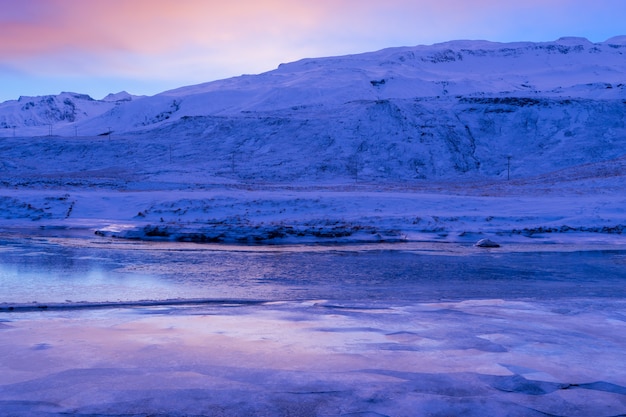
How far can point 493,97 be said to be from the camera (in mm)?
89375

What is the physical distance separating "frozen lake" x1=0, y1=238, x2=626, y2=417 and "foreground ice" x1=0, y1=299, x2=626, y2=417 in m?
0.02

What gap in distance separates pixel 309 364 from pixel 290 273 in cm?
900

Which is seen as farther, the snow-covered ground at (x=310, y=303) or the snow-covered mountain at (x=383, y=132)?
the snow-covered mountain at (x=383, y=132)

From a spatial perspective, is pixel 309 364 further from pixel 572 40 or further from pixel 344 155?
pixel 572 40

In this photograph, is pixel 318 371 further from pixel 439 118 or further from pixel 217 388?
pixel 439 118

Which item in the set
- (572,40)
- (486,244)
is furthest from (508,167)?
(572,40)

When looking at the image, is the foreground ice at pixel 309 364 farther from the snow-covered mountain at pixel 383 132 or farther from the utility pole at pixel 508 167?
the utility pole at pixel 508 167

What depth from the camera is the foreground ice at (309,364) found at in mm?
5375

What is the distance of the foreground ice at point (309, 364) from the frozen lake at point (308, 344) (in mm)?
19

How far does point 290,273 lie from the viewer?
50.6 feet

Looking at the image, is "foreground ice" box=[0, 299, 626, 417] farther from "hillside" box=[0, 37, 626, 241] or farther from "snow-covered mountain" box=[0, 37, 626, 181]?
"snow-covered mountain" box=[0, 37, 626, 181]

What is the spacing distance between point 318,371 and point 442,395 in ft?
3.88

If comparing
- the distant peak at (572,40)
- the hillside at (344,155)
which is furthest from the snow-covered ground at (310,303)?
the distant peak at (572,40)

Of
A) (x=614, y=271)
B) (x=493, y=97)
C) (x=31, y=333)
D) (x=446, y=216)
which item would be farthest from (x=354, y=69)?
(x=31, y=333)
